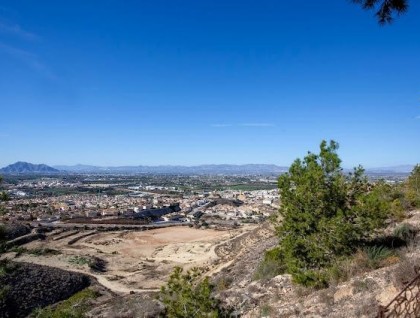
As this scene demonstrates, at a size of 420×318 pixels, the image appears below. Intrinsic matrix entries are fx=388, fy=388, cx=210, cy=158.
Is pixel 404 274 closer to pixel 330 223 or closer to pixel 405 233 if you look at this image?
pixel 330 223

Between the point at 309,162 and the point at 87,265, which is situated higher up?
the point at 309,162

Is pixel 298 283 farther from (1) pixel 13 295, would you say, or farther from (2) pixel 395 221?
(1) pixel 13 295

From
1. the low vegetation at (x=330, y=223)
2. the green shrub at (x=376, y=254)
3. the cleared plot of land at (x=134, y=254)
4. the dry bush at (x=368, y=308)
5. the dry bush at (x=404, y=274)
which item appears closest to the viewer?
the dry bush at (x=368, y=308)

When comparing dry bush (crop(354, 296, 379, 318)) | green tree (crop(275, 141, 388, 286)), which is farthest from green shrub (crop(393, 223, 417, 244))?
dry bush (crop(354, 296, 379, 318))

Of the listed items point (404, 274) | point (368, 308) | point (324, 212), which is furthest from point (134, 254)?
point (404, 274)

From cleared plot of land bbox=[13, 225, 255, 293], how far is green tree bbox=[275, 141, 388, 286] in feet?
71.5

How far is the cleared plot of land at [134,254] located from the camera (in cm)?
4119

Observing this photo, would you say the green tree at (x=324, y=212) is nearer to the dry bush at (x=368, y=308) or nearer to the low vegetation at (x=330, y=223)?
the low vegetation at (x=330, y=223)

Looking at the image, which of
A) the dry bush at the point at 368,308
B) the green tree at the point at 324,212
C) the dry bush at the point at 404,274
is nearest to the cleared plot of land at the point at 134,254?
the green tree at the point at 324,212

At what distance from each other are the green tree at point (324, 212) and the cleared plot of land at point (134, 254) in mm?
21778

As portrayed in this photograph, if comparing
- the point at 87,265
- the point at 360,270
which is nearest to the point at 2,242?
the point at 360,270

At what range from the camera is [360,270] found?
1263 cm

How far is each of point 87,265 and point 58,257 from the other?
22.4 ft

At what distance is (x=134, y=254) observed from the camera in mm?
55969
